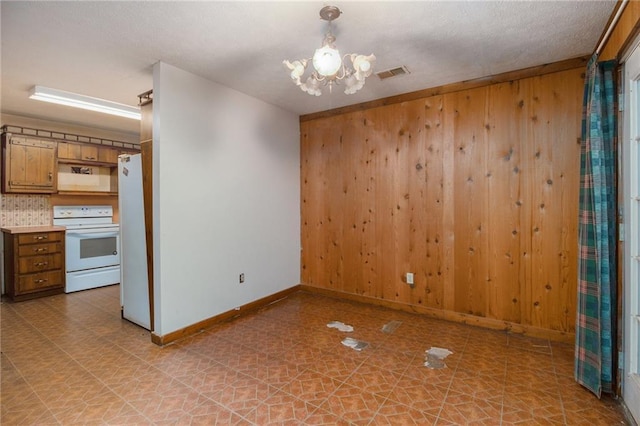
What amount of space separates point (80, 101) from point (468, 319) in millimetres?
5223

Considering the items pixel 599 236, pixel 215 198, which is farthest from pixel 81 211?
pixel 599 236

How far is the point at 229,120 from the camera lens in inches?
137

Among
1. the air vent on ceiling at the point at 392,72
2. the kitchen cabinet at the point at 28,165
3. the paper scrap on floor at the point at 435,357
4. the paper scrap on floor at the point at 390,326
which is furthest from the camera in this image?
the kitchen cabinet at the point at 28,165

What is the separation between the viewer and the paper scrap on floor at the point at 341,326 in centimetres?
320

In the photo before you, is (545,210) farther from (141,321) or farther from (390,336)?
(141,321)

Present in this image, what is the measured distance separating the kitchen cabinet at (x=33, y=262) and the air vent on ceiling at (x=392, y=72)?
15.9 feet

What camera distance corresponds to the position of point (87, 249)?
466cm

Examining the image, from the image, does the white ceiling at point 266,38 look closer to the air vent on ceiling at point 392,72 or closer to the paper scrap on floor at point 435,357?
the air vent on ceiling at point 392,72

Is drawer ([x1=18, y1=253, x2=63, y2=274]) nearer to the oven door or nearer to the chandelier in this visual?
the oven door

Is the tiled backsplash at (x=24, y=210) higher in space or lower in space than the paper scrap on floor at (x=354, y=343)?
higher

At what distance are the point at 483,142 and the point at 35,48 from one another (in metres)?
4.22

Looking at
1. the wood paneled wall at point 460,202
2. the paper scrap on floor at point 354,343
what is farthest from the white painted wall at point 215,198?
the paper scrap on floor at point 354,343

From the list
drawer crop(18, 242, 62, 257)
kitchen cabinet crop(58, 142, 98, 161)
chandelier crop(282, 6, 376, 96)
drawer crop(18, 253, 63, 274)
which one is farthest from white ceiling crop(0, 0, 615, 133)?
drawer crop(18, 253, 63, 274)

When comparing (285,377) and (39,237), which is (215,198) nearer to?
(285,377)
